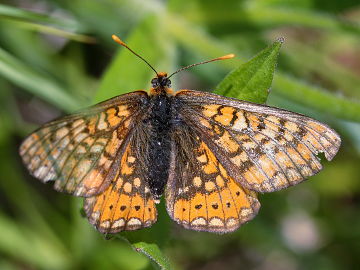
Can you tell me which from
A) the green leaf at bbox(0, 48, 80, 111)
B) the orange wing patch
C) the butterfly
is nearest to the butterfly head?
the butterfly

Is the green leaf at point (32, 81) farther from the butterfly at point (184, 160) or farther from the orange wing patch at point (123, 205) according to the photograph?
the orange wing patch at point (123, 205)

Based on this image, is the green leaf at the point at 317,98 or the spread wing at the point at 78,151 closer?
the spread wing at the point at 78,151

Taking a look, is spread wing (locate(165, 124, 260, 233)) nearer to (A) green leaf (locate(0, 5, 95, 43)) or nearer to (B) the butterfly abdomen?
(B) the butterfly abdomen

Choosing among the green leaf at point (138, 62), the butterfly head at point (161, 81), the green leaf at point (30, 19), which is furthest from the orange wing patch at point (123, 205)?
the green leaf at point (30, 19)

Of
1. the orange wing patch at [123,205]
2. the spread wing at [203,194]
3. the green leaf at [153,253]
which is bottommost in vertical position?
the green leaf at [153,253]

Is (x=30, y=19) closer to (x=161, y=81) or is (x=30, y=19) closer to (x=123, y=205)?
(x=161, y=81)

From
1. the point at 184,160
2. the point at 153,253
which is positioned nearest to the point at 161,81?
the point at 184,160
